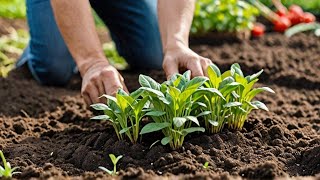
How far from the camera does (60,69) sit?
4.11 meters

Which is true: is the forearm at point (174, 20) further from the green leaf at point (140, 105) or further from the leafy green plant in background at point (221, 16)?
the leafy green plant in background at point (221, 16)

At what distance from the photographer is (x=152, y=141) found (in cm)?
264

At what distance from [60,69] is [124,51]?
46cm

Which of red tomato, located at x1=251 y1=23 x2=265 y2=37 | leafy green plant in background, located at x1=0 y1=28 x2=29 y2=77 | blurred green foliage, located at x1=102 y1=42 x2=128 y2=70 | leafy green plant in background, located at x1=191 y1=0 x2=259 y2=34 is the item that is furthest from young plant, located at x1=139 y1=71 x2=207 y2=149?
red tomato, located at x1=251 y1=23 x2=265 y2=37

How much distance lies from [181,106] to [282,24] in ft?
10.2

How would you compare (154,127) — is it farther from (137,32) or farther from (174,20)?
(137,32)

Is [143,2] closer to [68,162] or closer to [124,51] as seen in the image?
[124,51]

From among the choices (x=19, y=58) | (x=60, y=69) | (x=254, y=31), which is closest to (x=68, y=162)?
(x=60, y=69)

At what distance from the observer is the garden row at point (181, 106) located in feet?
8.03

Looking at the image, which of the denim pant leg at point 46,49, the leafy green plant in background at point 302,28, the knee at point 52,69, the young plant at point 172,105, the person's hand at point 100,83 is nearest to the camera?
the young plant at point 172,105

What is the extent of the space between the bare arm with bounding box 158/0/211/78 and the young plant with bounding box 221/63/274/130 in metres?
0.17

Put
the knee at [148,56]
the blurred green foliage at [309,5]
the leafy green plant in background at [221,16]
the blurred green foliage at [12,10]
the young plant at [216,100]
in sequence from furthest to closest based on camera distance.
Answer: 1. the blurred green foliage at [309,5]
2. the blurred green foliage at [12,10]
3. the leafy green plant in background at [221,16]
4. the knee at [148,56]
5. the young plant at [216,100]

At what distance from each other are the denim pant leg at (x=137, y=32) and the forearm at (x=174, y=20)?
107 centimetres

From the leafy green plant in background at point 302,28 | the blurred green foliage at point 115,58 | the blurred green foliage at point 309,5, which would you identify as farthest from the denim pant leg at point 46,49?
the blurred green foliage at point 309,5
